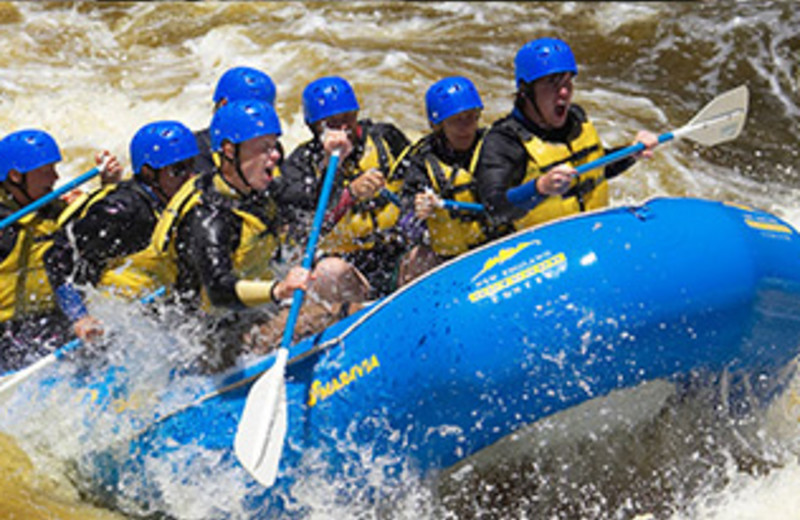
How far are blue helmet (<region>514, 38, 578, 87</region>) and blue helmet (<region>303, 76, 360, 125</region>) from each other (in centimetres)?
102

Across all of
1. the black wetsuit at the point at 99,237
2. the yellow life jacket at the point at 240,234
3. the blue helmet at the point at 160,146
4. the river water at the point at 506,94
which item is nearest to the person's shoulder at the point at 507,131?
the yellow life jacket at the point at 240,234

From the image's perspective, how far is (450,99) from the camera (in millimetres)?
4305

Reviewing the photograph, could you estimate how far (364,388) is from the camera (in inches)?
144

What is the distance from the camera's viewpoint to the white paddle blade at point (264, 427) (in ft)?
11.3

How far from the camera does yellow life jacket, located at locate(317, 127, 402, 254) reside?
490 cm

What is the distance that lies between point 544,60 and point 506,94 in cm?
477

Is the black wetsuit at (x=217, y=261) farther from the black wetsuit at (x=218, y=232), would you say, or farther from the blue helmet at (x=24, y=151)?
the blue helmet at (x=24, y=151)

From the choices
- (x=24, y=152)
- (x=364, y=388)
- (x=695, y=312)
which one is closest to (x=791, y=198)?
(x=695, y=312)

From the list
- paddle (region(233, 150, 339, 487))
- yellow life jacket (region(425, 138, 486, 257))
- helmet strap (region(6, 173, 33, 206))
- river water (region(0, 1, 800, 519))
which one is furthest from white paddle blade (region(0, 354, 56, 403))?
yellow life jacket (region(425, 138, 486, 257))

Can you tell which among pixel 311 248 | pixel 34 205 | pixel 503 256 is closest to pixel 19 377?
pixel 34 205

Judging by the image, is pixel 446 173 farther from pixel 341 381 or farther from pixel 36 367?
pixel 36 367

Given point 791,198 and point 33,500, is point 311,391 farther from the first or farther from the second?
point 791,198

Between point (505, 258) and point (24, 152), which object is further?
point (24, 152)

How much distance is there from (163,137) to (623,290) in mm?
2456
